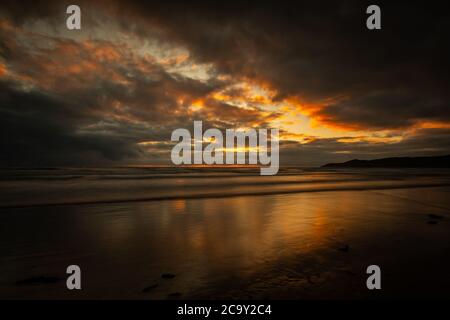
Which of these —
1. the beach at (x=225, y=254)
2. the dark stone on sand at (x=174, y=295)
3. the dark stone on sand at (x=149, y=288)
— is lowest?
the beach at (x=225, y=254)

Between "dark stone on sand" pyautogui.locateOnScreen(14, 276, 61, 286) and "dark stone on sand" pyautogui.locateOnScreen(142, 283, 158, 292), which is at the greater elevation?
"dark stone on sand" pyautogui.locateOnScreen(142, 283, 158, 292)

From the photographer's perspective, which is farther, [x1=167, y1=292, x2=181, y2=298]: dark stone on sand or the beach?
the beach

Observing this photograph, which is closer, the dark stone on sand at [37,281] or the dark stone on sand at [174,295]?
the dark stone on sand at [174,295]

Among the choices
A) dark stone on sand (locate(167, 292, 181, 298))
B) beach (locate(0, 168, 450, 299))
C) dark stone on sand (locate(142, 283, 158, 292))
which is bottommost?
beach (locate(0, 168, 450, 299))

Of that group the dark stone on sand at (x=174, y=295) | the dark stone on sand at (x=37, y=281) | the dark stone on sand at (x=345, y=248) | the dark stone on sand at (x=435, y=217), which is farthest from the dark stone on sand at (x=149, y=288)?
the dark stone on sand at (x=435, y=217)

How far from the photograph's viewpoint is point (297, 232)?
8.21 m

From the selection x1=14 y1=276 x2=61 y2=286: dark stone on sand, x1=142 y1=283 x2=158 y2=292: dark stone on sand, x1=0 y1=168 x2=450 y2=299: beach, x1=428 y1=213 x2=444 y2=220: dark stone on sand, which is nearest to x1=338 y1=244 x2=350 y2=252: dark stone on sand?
x1=0 y1=168 x2=450 y2=299: beach

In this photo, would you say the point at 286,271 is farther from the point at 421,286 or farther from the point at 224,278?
the point at 421,286

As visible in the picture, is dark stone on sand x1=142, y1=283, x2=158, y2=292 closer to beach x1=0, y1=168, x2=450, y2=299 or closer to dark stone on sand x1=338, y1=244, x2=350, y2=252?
beach x1=0, y1=168, x2=450, y2=299

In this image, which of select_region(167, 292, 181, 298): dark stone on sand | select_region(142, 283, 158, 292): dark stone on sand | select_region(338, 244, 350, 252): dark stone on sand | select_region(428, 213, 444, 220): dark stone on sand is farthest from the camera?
select_region(428, 213, 444, 220): dark stone on sand

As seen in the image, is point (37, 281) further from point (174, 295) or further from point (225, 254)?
point (225, 254)

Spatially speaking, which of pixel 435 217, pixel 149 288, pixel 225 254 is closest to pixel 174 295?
pixel 149 288

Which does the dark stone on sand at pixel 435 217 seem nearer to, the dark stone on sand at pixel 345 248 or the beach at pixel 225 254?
the beach at pixel 225 254
